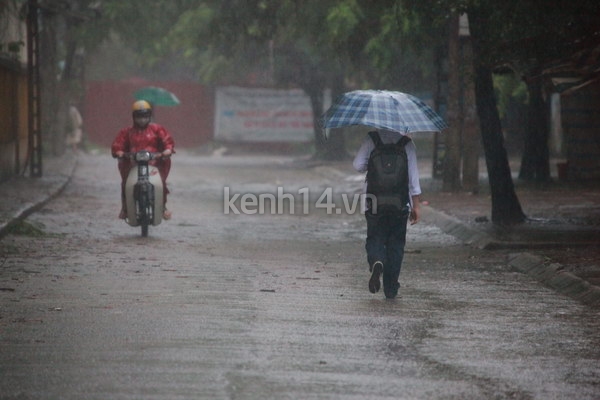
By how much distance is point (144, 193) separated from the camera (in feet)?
52.1

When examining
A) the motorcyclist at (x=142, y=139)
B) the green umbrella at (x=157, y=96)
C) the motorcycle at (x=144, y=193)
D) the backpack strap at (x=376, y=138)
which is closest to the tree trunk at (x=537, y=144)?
the motorcyclist at (x=142, y=139)

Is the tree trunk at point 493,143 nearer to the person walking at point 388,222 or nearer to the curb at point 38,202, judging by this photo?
the person walking at point 388,222

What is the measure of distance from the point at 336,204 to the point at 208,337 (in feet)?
46.8

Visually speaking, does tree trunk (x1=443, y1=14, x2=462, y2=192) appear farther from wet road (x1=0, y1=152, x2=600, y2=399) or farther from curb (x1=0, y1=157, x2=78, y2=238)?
curb (x1=0, y1=157, x2=78, y2=238)

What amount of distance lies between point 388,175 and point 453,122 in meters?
13.4

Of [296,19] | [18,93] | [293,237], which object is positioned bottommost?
[293,237]

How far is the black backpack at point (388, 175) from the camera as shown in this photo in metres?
10.5

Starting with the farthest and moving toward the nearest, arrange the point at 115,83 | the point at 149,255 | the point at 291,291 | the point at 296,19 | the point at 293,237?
the point at 115,83 → the point at 296,19 → the point at 293,237 → the point at 149,255 → the point at 291,291

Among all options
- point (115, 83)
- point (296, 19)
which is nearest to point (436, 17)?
point (296, 19)

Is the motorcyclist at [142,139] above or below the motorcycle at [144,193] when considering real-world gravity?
above

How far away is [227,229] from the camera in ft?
57.8

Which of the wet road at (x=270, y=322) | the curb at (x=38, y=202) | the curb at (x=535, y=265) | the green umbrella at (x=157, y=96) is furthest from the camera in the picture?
Answer: the green umbrella at (x=157, y=96)

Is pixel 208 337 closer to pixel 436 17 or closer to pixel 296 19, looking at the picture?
pixel 436 17

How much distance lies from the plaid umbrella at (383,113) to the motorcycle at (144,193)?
5.33 m
